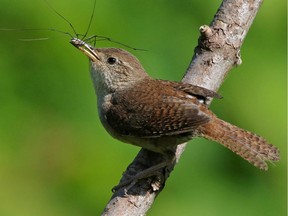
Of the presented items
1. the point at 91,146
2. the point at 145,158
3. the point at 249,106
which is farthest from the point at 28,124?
the point at 249,106

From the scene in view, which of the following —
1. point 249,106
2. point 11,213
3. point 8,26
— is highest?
point 249,106

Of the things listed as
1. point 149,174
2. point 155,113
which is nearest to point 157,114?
point 155,113

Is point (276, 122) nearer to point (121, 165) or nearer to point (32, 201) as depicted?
point (121, 165)

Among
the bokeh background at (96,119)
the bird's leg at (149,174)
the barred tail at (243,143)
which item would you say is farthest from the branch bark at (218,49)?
the bokeh background at (96,119)

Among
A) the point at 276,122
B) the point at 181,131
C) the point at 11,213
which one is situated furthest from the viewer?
the point at 276,122

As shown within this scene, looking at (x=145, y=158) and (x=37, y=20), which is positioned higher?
(x=37, y=20)

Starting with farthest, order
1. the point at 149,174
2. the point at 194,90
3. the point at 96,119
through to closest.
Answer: the point at 96,119 < the point at 194,90 < the point at 149,174

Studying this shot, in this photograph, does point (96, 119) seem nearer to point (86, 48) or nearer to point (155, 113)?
point (86, 48)
